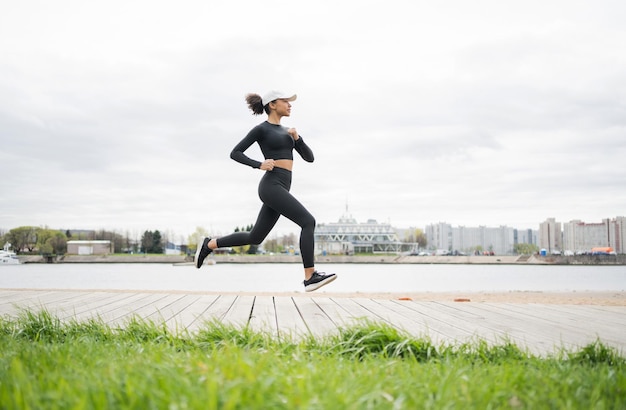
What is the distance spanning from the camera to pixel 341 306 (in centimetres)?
447

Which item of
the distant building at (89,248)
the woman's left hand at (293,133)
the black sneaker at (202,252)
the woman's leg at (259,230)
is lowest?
the distant building at (89,248)

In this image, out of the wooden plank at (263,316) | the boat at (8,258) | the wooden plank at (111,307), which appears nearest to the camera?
the wooden plank at (263,316)

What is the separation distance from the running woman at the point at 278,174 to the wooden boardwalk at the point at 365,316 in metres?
0.49

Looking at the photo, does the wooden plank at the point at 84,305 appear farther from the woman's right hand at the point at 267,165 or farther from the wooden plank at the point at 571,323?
the wooden plank at the point at 571,323

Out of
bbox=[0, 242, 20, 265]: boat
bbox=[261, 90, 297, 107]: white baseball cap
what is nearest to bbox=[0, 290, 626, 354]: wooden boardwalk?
bbox=[261, 90, 297, 107]: white baseball cap

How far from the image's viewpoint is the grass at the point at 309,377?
1.31 m

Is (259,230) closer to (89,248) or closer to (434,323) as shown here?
(434,323)

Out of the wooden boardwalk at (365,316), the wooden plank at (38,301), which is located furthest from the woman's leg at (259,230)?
the wooden plank at (38,301)

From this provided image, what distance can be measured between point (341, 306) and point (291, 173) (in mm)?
1339

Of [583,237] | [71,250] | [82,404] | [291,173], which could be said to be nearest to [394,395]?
[82,404]

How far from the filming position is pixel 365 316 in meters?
2.76

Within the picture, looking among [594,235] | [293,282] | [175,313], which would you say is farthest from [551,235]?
[175,313]

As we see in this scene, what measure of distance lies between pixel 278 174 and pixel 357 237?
116060 mm

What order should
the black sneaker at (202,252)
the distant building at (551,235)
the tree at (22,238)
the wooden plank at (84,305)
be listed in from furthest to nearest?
the distant building at (551,235) → the tree at (22,238) → the black sneaker at (202,252) → the wooden plank at (84,305)
